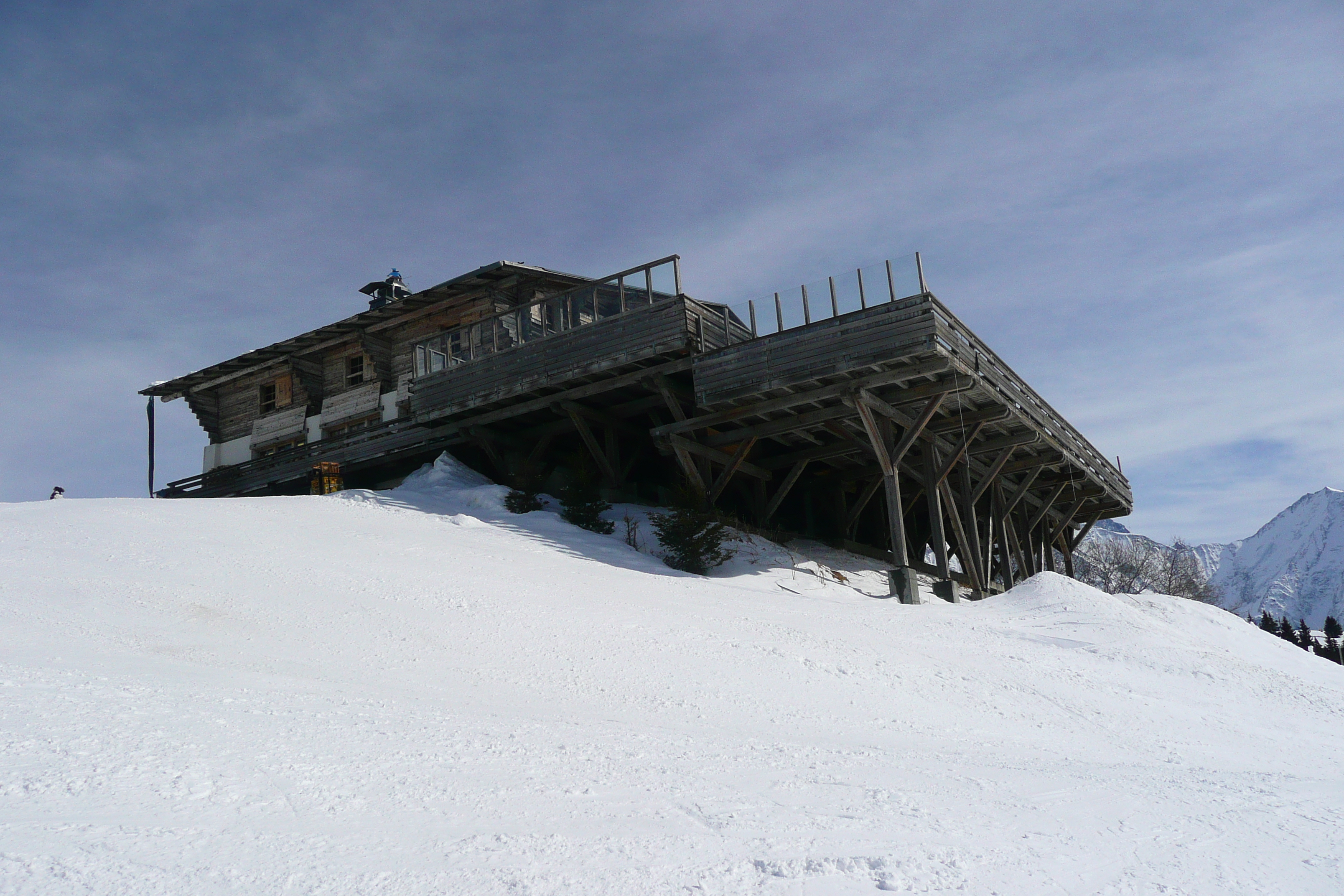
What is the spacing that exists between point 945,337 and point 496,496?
9.44 metres

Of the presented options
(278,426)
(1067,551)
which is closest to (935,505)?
(1067,551)

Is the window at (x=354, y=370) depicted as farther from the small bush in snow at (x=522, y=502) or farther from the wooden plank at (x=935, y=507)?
the wooden plank at (x=935, y=507)

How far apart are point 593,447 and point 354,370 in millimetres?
11000

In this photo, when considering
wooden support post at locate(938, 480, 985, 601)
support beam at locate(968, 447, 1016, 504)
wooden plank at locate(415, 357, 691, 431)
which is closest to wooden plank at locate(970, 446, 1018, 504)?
support beam at locate(968, 447, 1016, 504)

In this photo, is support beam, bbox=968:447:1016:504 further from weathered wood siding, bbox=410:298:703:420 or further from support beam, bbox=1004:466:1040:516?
weathered wood siding, bbox=410:298:703:420

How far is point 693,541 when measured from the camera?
17781 mm

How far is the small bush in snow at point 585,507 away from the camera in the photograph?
1945cm

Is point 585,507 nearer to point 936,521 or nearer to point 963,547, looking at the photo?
point 936,521

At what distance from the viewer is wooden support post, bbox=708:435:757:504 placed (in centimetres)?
A: 2012

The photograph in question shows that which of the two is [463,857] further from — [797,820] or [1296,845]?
[1296,845]

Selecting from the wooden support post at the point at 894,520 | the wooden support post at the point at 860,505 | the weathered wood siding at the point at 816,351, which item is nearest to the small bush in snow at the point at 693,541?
the weathered wood siding at the point at 816,351

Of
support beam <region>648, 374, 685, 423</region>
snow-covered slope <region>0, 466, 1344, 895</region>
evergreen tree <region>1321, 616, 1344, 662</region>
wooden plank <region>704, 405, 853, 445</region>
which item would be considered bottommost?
evergreen tree <region>1321, 616, 1344, 662</region>

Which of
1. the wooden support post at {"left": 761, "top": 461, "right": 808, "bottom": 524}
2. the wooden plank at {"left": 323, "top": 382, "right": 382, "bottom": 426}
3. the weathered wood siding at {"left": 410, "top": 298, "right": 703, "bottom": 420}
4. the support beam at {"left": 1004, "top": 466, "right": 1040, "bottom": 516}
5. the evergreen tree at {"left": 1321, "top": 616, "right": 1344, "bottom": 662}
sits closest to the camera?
the weathered wood siding at {"left": 410, "top": 298, "right": 703, "bottom": 420}

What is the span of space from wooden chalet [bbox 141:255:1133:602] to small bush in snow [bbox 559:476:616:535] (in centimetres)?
187
